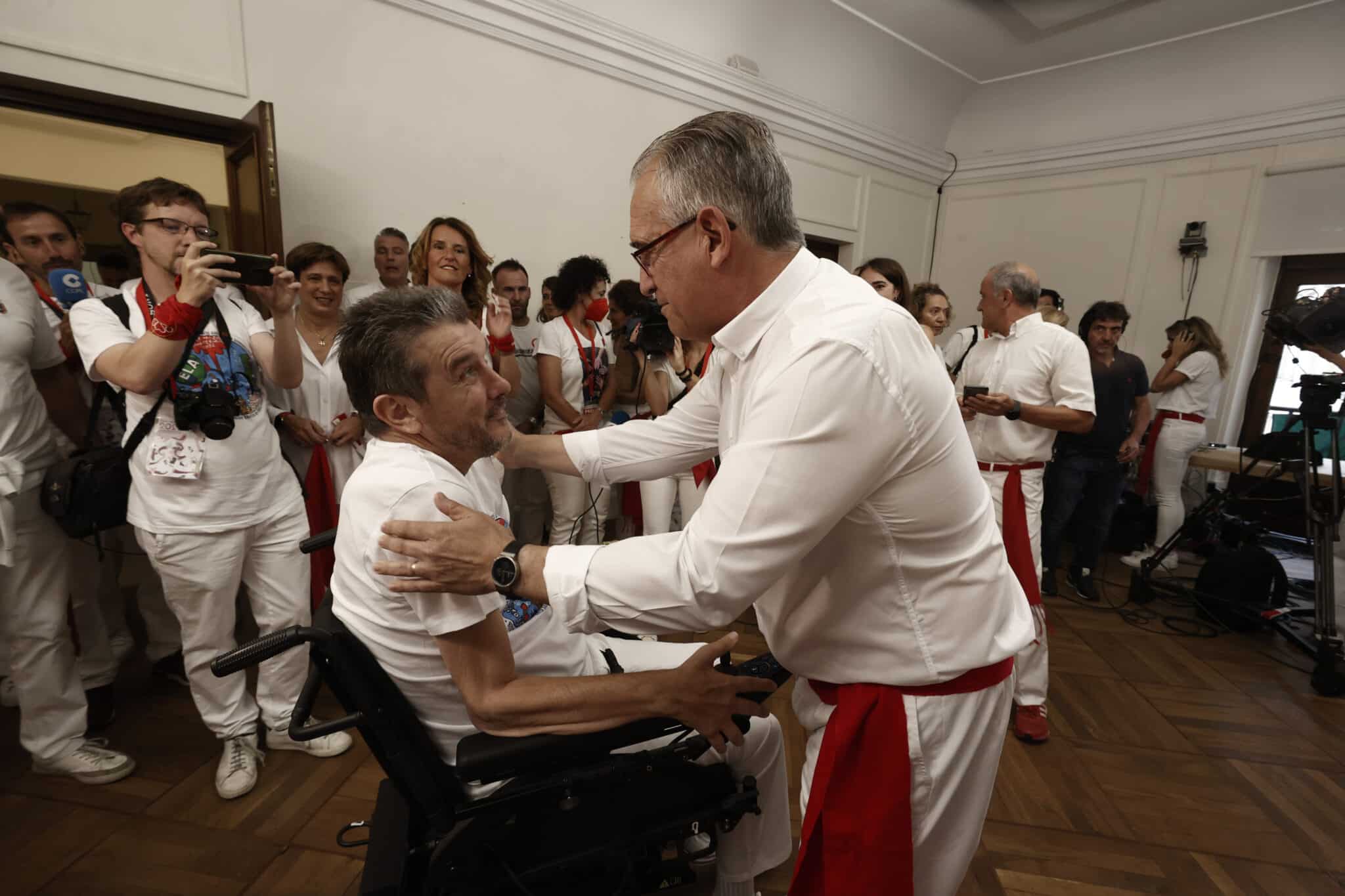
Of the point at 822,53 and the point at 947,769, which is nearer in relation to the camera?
the point at 947,769

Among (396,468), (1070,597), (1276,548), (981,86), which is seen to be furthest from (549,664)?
(981,86)

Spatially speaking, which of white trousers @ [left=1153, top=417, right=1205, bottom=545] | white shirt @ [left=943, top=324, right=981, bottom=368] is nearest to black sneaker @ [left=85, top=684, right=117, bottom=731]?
white shirt @ [left=943, top=324, right=981, bottom=368]

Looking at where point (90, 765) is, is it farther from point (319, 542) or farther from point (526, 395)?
point (526, 395)

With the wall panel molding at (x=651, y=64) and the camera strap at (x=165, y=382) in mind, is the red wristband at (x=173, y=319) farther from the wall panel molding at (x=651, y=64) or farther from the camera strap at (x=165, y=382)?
the wall panel molding at (x=651, y=64)

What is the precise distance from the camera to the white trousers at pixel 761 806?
1293 millimetres

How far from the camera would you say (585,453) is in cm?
142

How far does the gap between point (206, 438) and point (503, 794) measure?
1.40 meters

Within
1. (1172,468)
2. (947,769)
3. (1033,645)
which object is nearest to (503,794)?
(947,769)

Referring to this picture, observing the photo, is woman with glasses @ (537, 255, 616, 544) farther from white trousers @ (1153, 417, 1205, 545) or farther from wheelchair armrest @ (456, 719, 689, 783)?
white trousers @ (1153, 417, 1205, 545)

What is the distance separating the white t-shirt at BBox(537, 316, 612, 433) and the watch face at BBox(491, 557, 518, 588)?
2246 mm

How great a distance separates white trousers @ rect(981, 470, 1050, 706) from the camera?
7.39 feet

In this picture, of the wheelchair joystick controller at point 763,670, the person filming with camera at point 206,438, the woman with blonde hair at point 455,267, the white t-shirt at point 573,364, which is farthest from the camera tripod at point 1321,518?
the person filming with camera at point 206,438

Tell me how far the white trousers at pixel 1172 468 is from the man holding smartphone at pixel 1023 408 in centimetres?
239

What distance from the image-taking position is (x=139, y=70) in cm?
253
